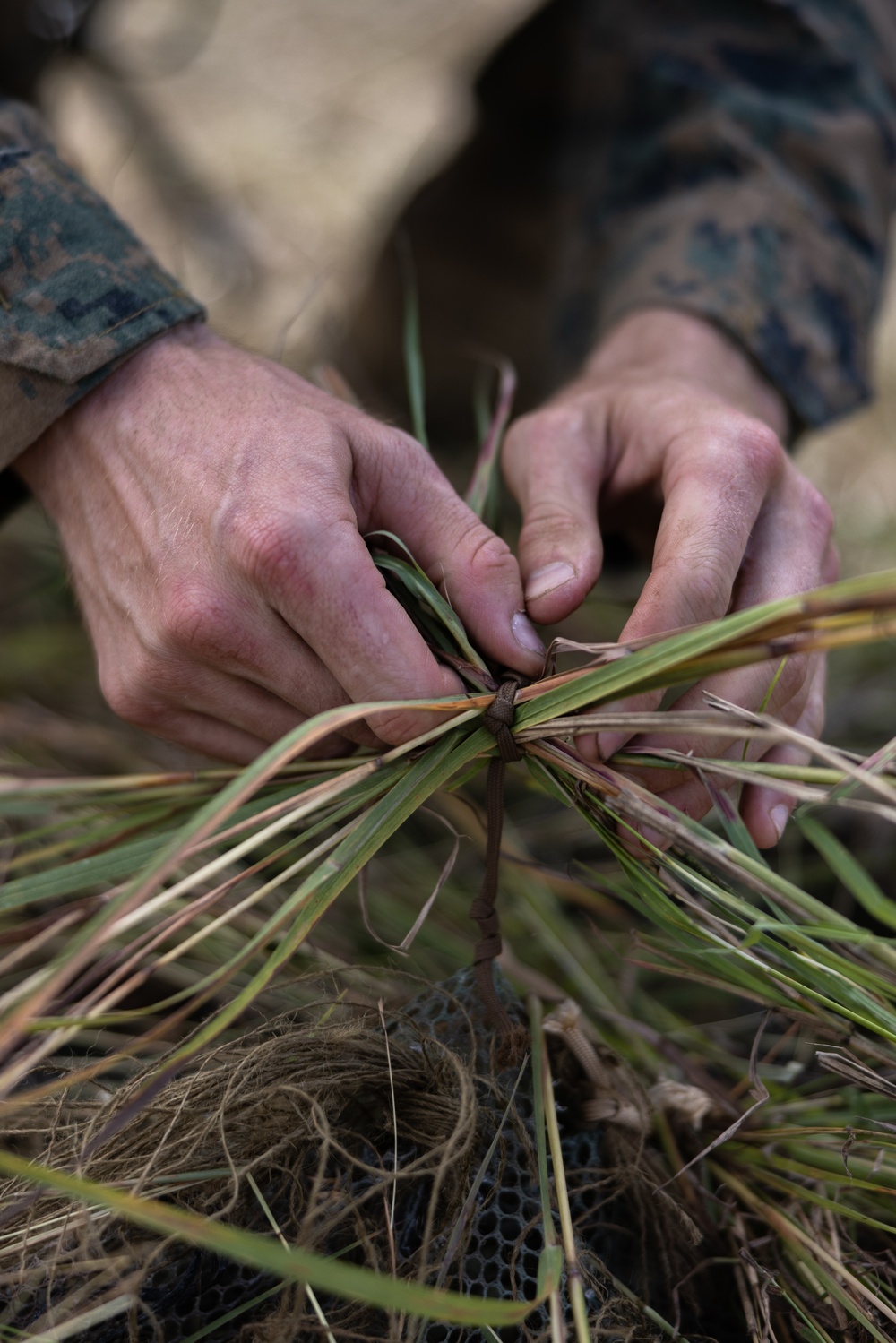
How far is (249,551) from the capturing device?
0.62 m

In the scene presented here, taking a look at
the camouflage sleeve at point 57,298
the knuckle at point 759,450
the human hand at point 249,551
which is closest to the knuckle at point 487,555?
the human hand at point 249,551

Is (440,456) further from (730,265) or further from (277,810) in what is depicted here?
(277,810)

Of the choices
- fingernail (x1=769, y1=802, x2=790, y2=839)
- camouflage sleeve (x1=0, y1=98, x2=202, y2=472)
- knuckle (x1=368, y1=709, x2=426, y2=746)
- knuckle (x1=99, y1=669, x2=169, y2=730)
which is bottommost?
fingernail (x1=769, y1=802, x2=790, y2=839)

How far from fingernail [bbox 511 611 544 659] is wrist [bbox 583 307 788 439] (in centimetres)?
43

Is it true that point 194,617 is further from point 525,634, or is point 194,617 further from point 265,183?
point 265,183

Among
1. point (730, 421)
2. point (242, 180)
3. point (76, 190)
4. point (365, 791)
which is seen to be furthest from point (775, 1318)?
point (242, 180)

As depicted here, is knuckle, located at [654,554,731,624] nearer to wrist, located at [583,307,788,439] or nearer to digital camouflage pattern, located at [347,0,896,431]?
wrist, located at [583,307,788,439]

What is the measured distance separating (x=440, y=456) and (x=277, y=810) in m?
1.57

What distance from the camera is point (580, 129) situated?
1.65m

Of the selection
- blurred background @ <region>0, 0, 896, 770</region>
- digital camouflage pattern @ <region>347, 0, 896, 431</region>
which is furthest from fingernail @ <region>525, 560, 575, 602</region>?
digital camouflage pattern @ <region>347, 0, 896, 431</region>

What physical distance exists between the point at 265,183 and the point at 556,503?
9.31 ft

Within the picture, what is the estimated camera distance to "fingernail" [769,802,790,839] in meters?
0.72

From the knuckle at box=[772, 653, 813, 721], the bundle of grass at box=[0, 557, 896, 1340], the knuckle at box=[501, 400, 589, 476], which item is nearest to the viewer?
the bundle of grass at box=[0, 557, 896, 1340]

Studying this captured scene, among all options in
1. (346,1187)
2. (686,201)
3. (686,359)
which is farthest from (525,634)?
(686,201)
